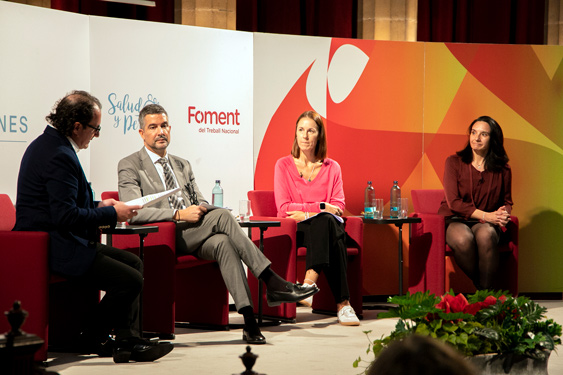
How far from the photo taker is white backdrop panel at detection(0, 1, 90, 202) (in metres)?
4.54

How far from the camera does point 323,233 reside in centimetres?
477

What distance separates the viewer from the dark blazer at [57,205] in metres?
3.46

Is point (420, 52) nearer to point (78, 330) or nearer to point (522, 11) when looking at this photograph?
point (522, 11)

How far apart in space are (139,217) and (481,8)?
5086mm

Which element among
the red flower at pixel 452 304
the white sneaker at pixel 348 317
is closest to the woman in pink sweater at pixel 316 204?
the white sneaker at pixel 348 317

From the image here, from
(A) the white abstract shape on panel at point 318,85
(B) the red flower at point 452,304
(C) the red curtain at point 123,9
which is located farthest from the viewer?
(C) the red curtain at point 123,9

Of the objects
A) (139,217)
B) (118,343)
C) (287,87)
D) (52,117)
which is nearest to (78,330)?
(118,343)

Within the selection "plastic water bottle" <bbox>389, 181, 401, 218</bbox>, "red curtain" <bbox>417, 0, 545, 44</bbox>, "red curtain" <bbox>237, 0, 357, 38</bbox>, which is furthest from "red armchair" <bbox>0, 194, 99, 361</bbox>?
"red curtain" <bbox>417, 0, 545, 44</bbox>

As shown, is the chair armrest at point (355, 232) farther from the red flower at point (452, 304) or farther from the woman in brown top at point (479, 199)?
the red flower at point (452, 304)

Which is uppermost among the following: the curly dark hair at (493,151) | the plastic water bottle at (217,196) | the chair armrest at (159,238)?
the curly dark hair at (493,151)

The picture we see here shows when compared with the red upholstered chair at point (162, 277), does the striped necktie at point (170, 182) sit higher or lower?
higher

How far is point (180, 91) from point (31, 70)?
3.60 ft

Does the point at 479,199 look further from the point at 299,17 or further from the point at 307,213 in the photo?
the point at 299,17

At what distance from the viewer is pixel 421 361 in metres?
0.93
